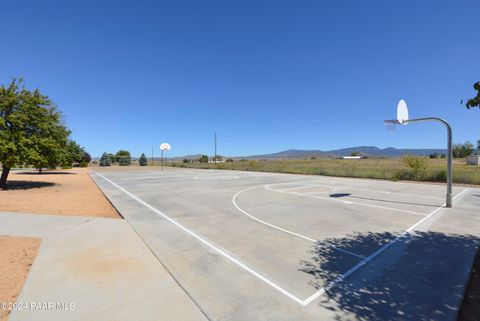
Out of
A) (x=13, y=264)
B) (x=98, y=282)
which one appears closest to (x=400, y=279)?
(x=98, y=282)

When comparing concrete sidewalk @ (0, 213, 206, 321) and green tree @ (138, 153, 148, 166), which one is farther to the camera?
green tree @ (138, 153, 148, 166)

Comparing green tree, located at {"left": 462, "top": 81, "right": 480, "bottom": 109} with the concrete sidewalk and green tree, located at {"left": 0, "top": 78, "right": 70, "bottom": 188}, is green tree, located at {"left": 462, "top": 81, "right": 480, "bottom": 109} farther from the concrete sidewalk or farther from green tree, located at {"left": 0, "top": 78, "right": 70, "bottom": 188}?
green tree, located at {"left": 0, "top": 78, "right": 70, "bottom": 188}

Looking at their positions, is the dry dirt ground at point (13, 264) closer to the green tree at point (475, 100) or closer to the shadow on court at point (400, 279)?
the shadow on court at point (400, 279)

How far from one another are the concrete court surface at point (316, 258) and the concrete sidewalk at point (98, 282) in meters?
0.29

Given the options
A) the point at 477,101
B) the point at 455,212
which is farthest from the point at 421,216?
the point at 477,101

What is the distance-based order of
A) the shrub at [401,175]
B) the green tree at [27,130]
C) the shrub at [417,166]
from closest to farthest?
the green tree at [27,130], the shrub at [417,166], the shrub at [401,175]

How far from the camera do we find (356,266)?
14.7 feet

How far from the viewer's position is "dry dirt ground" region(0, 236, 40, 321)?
10.8ft

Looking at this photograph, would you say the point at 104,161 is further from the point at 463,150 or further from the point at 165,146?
the point at 463,150

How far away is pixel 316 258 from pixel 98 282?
3.96 meters

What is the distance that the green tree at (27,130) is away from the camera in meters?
13.4

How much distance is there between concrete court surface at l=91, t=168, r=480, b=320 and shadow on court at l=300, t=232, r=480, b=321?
0.05ft

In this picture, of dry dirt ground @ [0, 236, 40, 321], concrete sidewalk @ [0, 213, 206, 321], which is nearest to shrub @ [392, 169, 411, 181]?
concrete sidewalk @ [0, 213, 206, 321]

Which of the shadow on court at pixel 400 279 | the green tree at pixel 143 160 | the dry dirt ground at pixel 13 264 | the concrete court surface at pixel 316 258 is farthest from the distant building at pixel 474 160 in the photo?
the green tree at pixel 143 160
